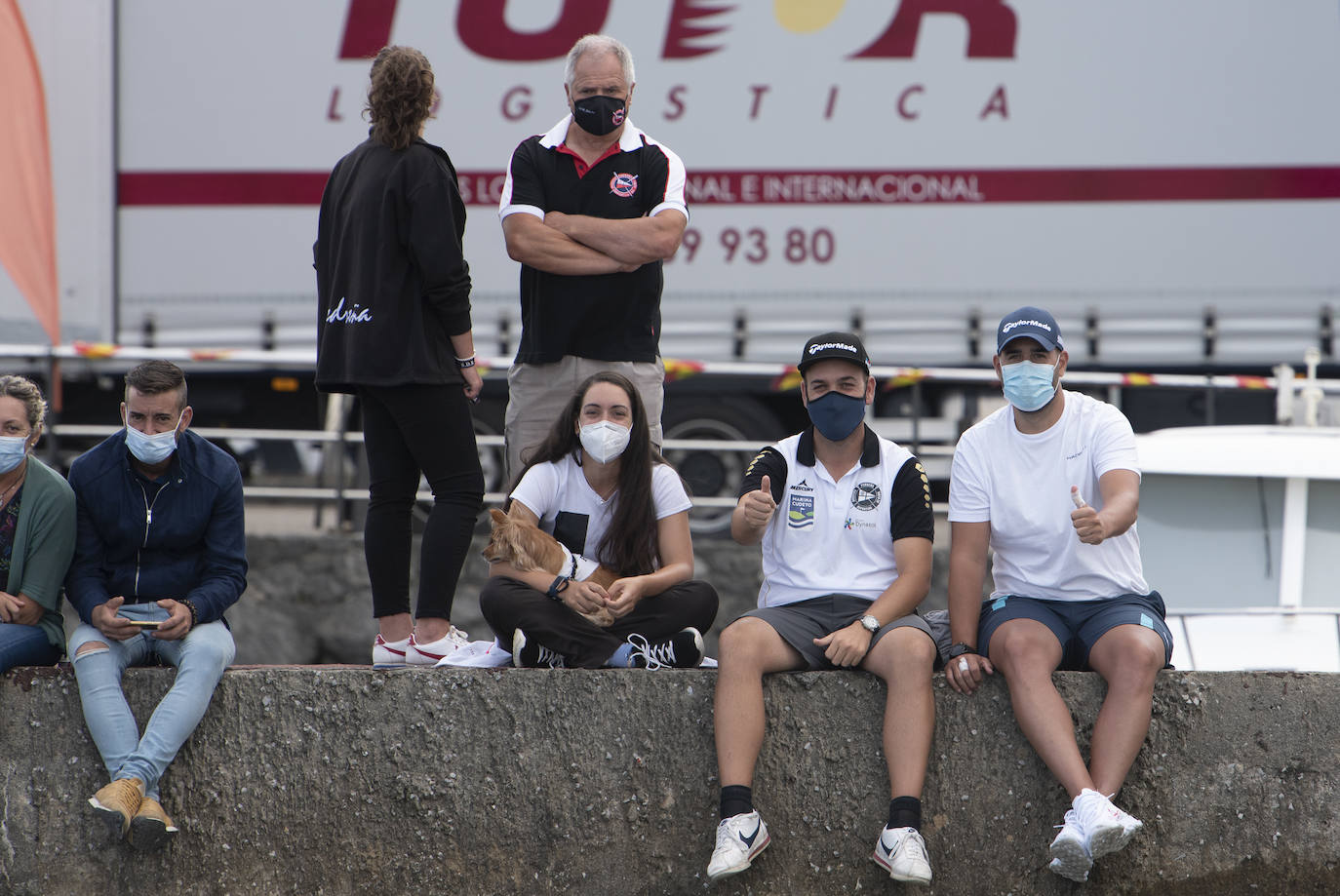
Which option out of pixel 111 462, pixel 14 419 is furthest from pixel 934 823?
pixel 14 419

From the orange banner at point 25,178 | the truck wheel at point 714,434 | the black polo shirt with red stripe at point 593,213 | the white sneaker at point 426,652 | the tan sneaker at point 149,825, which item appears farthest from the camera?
the truck wheel at point 714,434

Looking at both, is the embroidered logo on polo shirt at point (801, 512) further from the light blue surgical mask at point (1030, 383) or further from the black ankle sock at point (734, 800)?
the black ankle sock at point (734, 800)

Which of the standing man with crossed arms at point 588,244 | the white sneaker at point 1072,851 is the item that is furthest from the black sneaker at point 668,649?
the white sneaker at point 1072,851

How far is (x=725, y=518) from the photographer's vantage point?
8680 mm

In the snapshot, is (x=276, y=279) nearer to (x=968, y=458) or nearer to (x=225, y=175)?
(x=225, y=175)

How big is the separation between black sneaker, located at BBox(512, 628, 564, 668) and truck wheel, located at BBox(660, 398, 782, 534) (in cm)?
482

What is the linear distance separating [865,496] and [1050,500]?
0.54 meters

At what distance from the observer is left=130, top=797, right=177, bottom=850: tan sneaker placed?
11.5ft

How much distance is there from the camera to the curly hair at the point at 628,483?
12.9ft

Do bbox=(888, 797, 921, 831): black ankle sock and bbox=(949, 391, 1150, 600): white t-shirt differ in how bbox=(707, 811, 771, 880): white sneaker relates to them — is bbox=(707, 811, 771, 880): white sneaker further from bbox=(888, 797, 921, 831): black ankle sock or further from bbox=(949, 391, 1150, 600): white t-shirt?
bbox=(949, 391, 1150, 600): white t-shirt

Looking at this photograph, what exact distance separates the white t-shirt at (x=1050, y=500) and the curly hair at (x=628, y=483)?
0.92 meters

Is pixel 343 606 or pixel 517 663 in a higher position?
pixel 517 663

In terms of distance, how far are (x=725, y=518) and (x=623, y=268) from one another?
4.59m

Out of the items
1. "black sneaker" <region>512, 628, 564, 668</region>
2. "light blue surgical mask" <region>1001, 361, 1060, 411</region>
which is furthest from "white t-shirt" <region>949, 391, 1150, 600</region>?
"black sneaker" <region>512, 628, 564, 668</region>
